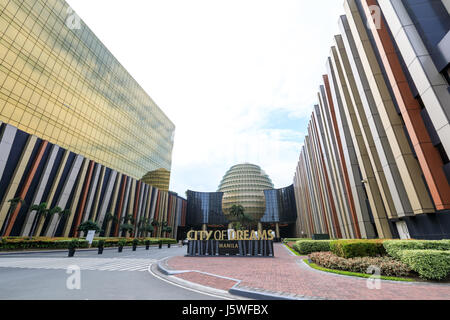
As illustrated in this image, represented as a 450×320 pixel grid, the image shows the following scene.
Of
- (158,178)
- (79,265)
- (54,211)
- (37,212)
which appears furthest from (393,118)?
(158,178)

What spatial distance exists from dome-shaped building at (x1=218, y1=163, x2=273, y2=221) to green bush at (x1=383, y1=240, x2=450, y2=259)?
79.7m

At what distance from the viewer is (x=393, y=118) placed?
58.3 ft

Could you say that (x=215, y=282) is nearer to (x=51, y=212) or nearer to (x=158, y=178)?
(x=51, y=212)

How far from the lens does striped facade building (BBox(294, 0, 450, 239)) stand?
1384 cm

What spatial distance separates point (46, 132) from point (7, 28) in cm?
1728

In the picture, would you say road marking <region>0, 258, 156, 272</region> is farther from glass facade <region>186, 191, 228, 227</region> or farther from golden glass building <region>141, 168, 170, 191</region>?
glass facade <region>186, 191, 228, 227</region>

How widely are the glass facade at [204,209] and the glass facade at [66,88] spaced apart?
35.6m

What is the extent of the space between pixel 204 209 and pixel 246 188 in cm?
2277

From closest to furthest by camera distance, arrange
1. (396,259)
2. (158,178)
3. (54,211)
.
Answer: (396,259)
(54,211)
(158,178)

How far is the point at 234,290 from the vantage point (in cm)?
763

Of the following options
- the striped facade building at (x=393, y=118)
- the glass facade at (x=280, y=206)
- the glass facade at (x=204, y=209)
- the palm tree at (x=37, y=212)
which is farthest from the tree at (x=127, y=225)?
the glass facade at (x=280, y=206)
